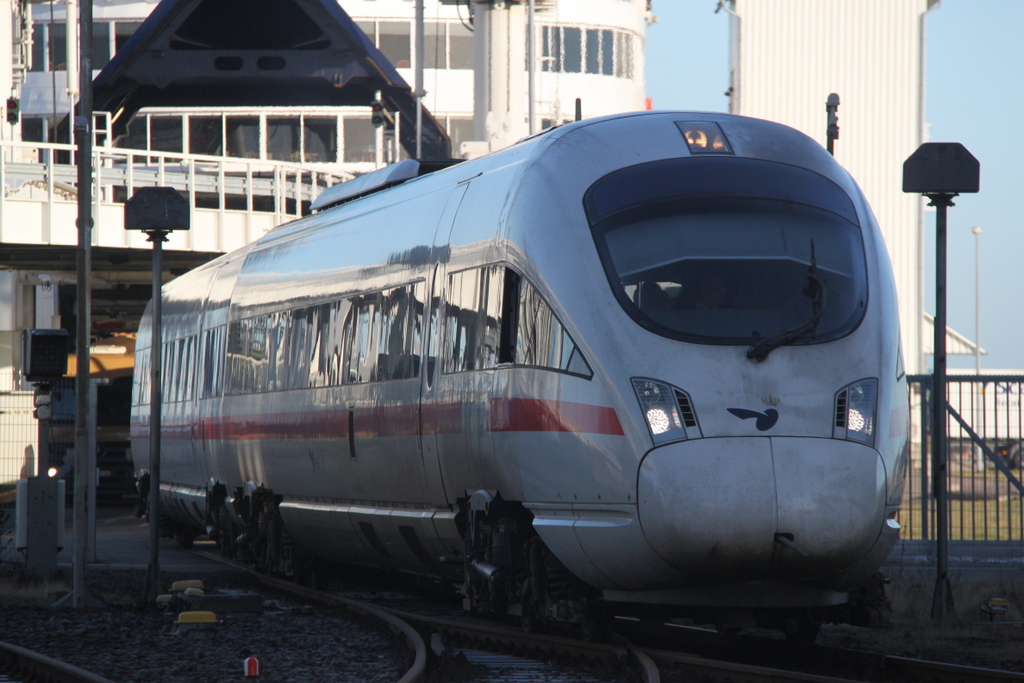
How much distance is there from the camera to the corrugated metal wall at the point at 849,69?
47.8m

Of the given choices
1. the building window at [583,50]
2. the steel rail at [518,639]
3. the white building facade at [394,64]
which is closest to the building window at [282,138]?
the white building facade at [394,64]

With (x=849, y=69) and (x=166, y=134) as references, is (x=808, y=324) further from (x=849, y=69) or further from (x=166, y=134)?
(x=166, y=134)

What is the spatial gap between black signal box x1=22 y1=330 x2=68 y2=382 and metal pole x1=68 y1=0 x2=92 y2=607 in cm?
161

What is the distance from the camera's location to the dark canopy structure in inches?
1721

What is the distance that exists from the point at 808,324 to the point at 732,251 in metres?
0.63

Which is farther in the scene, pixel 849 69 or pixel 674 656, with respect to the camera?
pixel 849 69

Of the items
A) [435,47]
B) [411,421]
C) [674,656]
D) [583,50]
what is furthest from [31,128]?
[674,656]

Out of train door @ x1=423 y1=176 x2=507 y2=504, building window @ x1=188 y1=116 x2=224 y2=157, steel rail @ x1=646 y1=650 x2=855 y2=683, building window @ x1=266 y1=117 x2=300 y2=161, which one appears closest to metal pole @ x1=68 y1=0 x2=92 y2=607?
A: train door @ x1=423 y1=176 x2=507 y2=504

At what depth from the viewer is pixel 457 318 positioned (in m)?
10.8

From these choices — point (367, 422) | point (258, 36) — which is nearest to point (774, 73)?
point (258, 36)

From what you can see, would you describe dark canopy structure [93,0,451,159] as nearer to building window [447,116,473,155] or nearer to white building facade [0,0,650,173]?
white building facade [0,0,650,173]

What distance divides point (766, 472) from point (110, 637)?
5.34 meters

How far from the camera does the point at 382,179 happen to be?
14.4 meters

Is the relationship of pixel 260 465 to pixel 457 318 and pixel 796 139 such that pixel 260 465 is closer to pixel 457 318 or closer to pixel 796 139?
pixel 457 318
